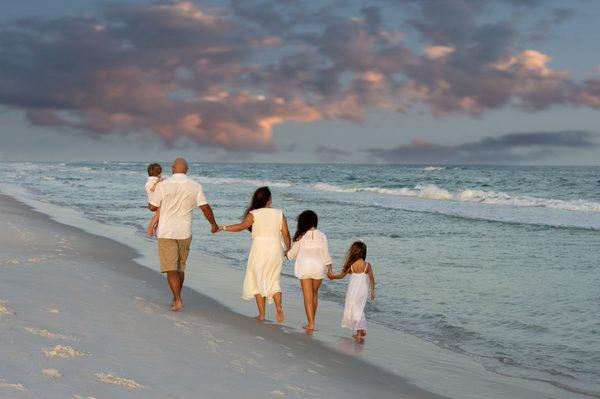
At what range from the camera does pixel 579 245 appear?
765 inches

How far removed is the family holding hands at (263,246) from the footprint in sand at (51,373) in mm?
3501

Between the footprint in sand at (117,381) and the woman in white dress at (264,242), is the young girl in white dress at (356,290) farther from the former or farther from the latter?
the footprint in sand at (117,381)

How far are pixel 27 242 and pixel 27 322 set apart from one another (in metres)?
8.40

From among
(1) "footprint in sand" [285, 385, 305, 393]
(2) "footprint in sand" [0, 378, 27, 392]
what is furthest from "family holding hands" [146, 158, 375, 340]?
(2) "footprint in sand" [0, 378, 27, 392]

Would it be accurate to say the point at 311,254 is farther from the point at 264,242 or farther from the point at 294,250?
the point at 264,242

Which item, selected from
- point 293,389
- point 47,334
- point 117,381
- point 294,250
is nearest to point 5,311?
point 47,334

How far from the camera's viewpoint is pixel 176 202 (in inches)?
323

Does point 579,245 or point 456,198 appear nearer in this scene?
point 579,245

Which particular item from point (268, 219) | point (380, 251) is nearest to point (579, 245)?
point (380, 251)

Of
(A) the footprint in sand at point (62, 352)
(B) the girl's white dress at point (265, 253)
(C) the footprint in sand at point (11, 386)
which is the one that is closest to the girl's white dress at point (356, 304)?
(B) the girl's white dress at point (265, 253)

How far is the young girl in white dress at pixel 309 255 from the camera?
8484 mm

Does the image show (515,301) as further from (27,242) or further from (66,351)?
(27,242)

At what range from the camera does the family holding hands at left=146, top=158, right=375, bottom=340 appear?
8.21 meters

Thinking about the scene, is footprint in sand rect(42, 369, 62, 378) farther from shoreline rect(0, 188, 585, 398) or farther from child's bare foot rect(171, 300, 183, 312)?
child's bare foot rect(171, 300, 183, 312)
